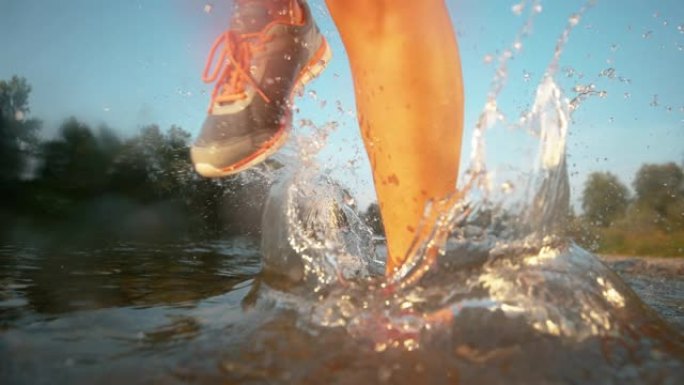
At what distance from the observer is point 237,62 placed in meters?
1.67

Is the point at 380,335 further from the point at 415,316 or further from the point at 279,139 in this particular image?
the point at 279,139

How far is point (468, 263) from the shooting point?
104 cm

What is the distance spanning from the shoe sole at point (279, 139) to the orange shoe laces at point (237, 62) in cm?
14

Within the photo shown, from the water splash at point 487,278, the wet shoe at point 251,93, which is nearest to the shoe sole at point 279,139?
the wet shoe at point 251,93

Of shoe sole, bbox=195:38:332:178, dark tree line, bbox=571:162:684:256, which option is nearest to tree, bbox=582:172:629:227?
dark tree line, bbox=571:162:684:256

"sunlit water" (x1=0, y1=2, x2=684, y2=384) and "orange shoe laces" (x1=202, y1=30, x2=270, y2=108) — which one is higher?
"orange shoe laces" (x1=202, y1=30, x2=270, y2=108)

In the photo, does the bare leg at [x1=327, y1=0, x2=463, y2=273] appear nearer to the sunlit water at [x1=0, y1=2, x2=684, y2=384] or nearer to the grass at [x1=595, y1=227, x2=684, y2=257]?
the sunlit water at [x1=0, y1=2, x2=684, y2=384]

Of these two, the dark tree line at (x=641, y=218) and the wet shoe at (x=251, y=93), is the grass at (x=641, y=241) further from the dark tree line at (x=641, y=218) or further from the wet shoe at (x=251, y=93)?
the wet shoe at (x=251, y=93)

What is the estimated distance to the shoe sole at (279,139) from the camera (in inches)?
64.6

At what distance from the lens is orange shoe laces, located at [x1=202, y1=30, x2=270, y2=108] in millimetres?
1644

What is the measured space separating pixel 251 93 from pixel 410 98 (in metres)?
0.69

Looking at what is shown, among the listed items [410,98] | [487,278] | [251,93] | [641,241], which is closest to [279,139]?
[251,93]

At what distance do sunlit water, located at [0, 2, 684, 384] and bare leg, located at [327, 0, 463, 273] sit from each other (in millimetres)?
71

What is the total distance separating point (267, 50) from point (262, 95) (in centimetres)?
16
